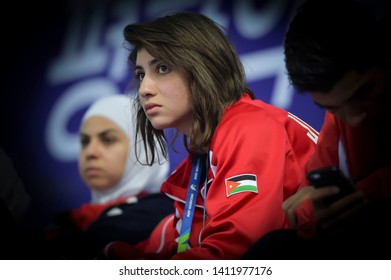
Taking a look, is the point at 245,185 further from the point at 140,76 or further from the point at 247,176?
the point at 140,76

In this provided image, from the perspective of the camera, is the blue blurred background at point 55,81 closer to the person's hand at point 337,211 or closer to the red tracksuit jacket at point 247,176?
the red tracksuit jacket at point 247,176

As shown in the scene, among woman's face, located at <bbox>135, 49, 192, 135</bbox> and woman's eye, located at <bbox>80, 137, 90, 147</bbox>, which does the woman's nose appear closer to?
woman's face, located at <bbox>135, 49, 192, 135</bbox>

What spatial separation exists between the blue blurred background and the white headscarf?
0.05 m

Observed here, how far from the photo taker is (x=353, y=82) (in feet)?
4.31

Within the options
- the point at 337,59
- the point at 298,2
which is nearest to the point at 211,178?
the point at 337,59

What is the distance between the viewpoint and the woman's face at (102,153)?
2221mm

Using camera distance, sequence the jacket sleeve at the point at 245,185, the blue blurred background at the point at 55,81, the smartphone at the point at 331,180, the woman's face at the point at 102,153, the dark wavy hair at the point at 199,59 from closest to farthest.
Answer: the smartphone at the point at 331,180 → the jacket sleeve at the point at 245,185 → the dark wavy hair at the point at 199,59 → the blue blurred background at the point at 55,81 → the woman's face at the point at 102,153

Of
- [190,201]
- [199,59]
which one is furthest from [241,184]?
[199,59]

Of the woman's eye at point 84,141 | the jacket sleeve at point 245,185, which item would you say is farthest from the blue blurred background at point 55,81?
the jacket sleeve at point 245,185

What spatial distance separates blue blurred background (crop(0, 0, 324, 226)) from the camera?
6.86ft

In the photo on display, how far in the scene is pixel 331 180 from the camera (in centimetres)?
128

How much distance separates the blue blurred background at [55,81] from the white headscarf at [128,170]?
5cm

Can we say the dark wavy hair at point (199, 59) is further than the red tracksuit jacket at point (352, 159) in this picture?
Yes

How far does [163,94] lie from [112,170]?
0.74 metres
